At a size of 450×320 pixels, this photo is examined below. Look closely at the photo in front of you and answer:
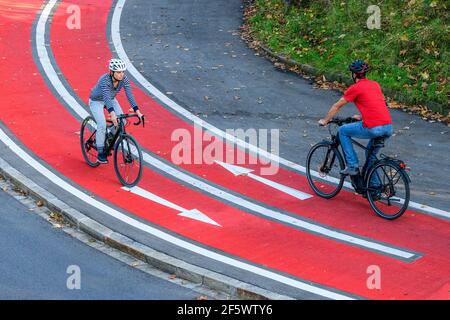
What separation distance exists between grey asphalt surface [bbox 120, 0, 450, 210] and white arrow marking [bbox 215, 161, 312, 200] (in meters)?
1.06

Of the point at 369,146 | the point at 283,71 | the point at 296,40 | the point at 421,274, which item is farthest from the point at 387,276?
the point at 296,40

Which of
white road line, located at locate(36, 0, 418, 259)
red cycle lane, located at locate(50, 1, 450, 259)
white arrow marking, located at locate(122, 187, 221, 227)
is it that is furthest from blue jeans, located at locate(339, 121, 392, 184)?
white arrow marking, located at locate(122, 187, 221, 227)

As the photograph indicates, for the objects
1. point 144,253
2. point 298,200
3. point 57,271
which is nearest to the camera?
point 57,271

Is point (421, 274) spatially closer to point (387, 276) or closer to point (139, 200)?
point (387, 276)

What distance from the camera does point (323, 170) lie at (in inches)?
506

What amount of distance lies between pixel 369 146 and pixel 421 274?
264 cm

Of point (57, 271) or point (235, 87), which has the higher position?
point (235, 87)

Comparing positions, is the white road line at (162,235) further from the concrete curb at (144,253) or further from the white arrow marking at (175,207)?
the white arrow marking at (175,207)

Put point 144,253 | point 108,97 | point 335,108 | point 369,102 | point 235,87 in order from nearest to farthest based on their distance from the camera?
point 144,253 < point 369,102 < point 335,108 < point 108,97 < point 235,87

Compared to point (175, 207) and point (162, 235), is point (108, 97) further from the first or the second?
point (162, 235)

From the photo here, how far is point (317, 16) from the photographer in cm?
2209

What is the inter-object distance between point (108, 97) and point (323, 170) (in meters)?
3.66

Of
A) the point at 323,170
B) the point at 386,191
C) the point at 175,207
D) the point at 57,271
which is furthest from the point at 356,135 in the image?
the point at 57,271

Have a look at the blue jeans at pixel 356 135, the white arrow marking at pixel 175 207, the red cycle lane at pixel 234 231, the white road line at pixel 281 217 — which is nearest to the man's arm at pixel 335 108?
the blue jeans at pixel 356 135
